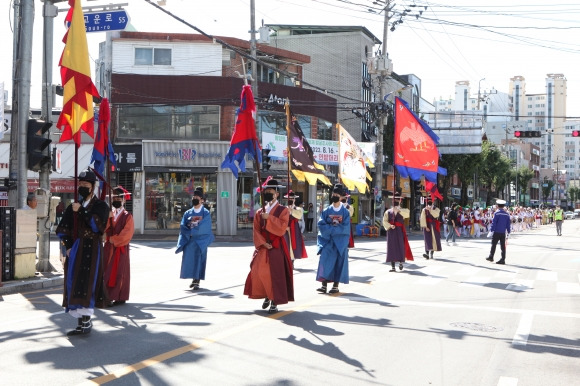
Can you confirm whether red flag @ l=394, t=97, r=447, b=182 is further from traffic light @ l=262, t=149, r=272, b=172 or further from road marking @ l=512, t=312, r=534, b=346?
traffic light @ l=262, t=149, r=272, b=172

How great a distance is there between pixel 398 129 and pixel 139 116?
67.1ft

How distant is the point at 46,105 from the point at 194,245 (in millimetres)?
5396

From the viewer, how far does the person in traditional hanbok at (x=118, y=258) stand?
9414 mm

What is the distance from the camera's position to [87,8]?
46.5 feet

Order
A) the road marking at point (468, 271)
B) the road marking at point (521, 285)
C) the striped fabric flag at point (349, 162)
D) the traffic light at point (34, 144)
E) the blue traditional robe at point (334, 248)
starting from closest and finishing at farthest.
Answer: the blue traditional robe at point (334, 248) < the road marking at point (521, 285) < the traffic light at point (34, 144) < the road marking at point (468, 271) < the striped fabric flag at point (349, 162)

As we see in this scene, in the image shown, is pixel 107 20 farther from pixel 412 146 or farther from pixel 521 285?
pixel 521 285

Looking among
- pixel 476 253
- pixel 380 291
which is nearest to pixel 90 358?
pixel 380 291

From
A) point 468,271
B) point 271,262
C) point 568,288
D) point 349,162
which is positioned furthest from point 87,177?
point 349,162

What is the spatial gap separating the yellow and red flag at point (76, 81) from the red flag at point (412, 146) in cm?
884

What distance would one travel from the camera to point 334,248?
1112cm

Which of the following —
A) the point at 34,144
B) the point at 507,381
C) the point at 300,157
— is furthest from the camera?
the point at 300,157

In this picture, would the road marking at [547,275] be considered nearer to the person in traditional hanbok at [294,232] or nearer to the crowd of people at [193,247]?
the crowd of people at [193,247]

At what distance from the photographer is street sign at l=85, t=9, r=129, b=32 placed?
45.2ft

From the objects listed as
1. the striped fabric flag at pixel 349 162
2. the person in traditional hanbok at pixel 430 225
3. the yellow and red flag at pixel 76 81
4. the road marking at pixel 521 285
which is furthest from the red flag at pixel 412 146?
the yellow and red flag at pixel 76 81
